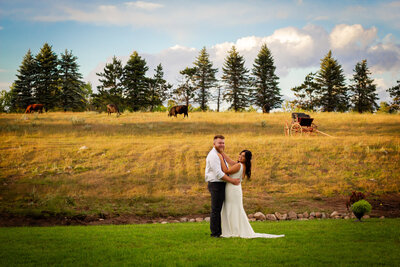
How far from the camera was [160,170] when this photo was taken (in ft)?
70.6

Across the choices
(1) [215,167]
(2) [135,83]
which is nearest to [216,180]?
(1) [215,167]

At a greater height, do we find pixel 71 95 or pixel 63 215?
pixel 71 95

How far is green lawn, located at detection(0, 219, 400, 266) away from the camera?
252 inches

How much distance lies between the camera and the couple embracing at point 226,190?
8117 millimetres

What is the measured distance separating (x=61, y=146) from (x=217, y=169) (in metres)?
19.7

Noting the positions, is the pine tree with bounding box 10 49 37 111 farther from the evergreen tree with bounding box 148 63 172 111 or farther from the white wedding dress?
the white wedding dress

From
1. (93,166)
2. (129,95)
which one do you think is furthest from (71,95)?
(93,166)

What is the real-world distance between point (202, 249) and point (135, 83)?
62.7m

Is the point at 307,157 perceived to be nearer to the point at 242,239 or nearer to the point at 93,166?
the point at 93,166

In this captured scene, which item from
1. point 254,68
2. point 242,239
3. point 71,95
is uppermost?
point 254,68

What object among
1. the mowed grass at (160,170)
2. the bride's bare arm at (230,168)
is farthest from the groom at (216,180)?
the mowed grass at (160,170)

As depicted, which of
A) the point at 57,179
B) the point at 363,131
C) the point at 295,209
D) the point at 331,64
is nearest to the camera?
the point at 295,209

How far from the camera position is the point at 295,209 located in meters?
16.7

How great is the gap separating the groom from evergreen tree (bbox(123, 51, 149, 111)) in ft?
197
